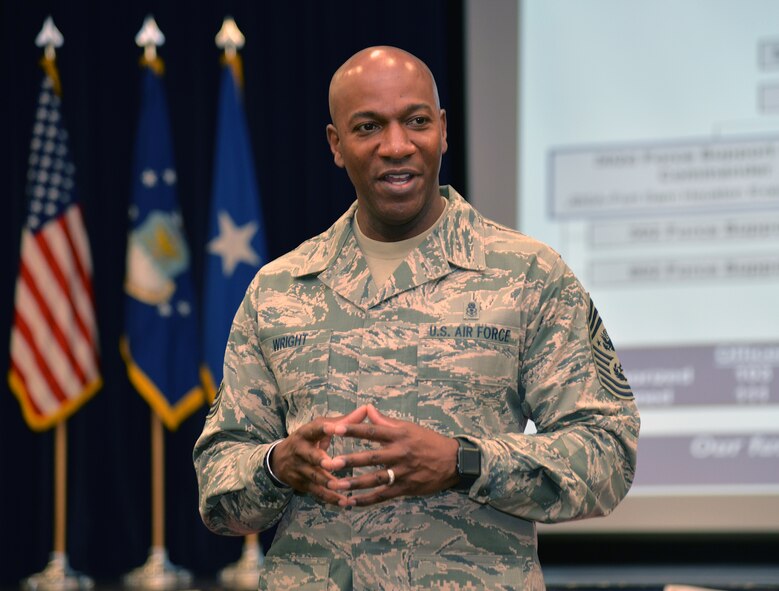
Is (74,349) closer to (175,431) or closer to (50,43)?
(175,431)

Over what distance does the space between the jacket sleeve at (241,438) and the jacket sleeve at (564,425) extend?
35 cm

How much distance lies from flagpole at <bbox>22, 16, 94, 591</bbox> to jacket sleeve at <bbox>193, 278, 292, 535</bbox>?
2.65m

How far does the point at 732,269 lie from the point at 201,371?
6.68 feet

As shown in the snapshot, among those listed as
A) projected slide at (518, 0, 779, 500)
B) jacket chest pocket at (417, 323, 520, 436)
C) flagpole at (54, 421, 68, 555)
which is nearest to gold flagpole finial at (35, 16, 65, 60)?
flagpole at (54, 421, 68, 555)

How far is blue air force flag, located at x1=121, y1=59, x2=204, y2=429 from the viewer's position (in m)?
4.46

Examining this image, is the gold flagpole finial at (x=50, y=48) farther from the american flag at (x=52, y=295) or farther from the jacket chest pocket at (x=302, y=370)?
the jacket chest pocket at (x=302, y=370)

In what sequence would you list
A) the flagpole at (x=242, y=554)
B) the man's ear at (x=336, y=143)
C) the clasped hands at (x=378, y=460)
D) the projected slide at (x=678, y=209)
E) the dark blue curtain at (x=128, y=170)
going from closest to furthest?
the clasped hands at (x=378, y=460) < the man's ear at (x=336, y=143) < the projected slide at (x=678, y=209) < the flagpole at (x=242, y=554) < the dark blue curtain at (x=128, y=170)

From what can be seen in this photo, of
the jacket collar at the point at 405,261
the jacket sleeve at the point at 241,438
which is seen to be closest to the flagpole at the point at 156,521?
the jacket sleeve at the point at 241,438

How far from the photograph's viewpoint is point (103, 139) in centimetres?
490

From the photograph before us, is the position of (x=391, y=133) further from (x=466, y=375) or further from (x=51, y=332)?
(x=51, y=332)

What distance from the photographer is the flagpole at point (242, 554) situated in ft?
13.6

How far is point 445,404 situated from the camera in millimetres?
1704

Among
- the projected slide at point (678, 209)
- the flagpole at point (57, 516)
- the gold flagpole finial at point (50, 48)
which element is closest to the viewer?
the projected slide at point (678, 209)

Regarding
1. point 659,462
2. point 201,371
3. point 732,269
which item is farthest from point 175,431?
point 732,269
